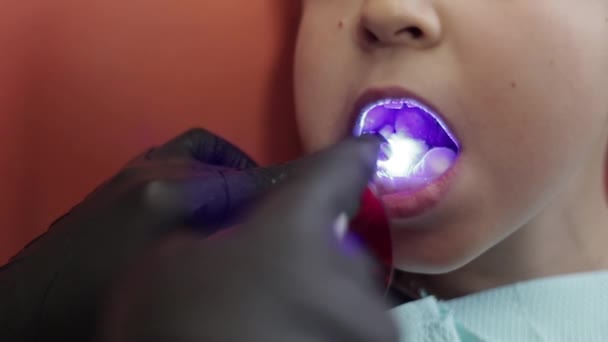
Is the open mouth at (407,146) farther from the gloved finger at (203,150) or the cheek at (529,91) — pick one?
the gloved finger at (203,150)

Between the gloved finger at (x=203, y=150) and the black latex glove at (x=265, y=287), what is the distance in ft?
0.90

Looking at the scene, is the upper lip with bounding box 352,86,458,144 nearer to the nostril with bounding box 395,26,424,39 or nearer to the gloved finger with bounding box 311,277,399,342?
the nostril with bounding box 395,26,424,39

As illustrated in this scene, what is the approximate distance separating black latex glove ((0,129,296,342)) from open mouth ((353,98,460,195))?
126 millimetres

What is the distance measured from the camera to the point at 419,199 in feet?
1.90

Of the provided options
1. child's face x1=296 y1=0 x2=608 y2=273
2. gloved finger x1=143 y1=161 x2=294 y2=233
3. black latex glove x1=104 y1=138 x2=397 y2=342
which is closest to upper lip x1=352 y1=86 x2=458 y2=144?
child's face x1=296 y1=0 x2=608 y2=273

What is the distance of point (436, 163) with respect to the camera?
1.92 feet

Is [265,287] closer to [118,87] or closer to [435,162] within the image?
[435,162]

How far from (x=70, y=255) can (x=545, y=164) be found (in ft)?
1.13

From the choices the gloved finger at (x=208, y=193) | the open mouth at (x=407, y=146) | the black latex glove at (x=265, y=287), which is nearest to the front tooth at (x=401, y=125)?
the open mouth at (x=407, y=146)

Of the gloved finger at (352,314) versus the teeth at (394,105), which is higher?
the teeth at (394,105)

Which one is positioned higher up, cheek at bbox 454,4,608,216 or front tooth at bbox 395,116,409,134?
cheek at bbox 454,4,608,216

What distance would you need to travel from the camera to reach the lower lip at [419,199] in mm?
571

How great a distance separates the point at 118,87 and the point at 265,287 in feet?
1.47

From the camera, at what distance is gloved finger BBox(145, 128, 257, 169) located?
0.62m
